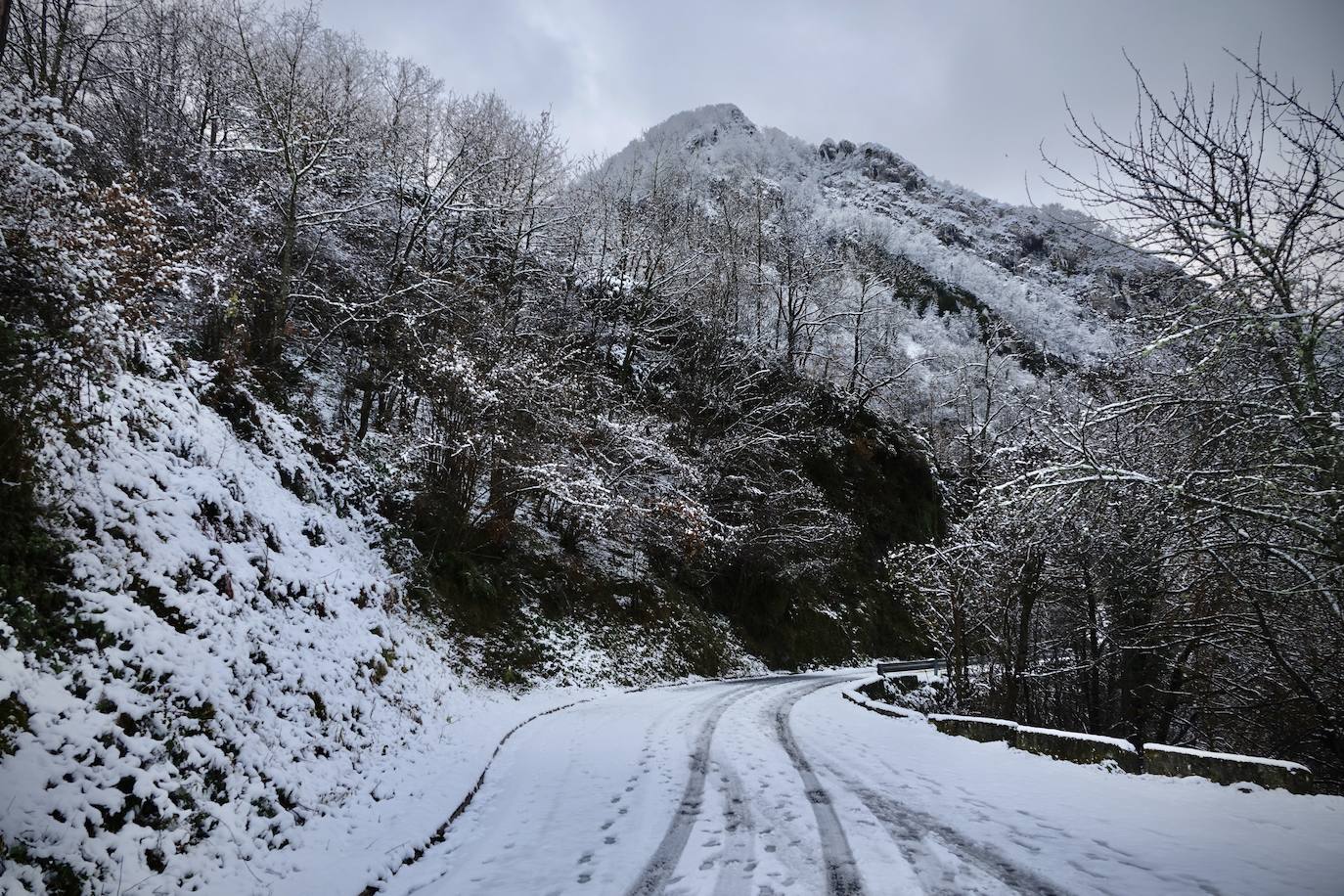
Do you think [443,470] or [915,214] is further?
[915,214]

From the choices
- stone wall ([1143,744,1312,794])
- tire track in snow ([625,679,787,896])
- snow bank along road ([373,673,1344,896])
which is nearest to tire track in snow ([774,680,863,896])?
snow bank along road ([373,673,1344,896])

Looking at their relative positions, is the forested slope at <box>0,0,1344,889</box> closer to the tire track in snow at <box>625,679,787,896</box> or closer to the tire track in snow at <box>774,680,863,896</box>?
the tire track in snow at <box>625,679,787,896</box>

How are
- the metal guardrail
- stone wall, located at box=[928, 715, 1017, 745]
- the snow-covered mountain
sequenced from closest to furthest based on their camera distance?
stone wall, located at box=[928, 715, 1017, 745] < the metal guardrail < the snow-covered mountain

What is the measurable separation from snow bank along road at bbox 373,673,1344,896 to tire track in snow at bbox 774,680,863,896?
0.02m

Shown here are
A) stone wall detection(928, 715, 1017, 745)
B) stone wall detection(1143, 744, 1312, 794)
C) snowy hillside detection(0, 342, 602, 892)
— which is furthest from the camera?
stone wall detection(928, 715, 1017, 745)

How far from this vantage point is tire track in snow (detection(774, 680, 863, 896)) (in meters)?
4.28


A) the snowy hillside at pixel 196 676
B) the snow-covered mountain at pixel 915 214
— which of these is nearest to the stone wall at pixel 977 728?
the snowy hillside at pixel 196 676

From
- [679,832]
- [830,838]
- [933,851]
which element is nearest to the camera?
[933,851]

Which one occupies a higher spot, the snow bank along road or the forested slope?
the forested slope

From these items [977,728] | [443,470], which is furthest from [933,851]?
[443,470]

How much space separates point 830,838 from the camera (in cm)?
516

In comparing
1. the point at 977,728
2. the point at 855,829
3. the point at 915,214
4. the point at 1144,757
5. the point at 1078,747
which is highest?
the point at 915,214

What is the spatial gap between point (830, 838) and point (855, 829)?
1.26 ft

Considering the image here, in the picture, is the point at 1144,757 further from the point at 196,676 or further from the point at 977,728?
the point at 196,676
